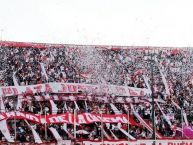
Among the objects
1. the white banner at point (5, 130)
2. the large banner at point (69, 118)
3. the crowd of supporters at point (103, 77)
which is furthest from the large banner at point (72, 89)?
the white banner at point (5, 130)

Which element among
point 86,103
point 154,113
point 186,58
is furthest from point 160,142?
point 186,58

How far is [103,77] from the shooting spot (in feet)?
94.2

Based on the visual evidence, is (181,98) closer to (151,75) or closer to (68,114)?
(151,75)

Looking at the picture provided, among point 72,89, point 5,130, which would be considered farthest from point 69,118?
point 5,130

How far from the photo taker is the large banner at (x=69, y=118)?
85.8ft

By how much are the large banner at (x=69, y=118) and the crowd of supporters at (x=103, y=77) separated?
0.19m

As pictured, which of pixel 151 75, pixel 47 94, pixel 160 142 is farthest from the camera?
pixel 151 75

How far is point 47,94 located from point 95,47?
151 inches

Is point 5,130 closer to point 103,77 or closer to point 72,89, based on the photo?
point 72,89

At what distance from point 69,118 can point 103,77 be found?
10.2 ft

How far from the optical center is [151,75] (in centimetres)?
2916

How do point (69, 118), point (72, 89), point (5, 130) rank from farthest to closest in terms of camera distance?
point (72, 89) → point (69, 118) → point (5, 130)

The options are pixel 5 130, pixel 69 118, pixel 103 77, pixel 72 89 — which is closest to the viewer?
pixel 5 130

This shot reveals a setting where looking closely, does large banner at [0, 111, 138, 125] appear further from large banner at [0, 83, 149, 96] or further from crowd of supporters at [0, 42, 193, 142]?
large banner at [0, 83, 149, 96]
